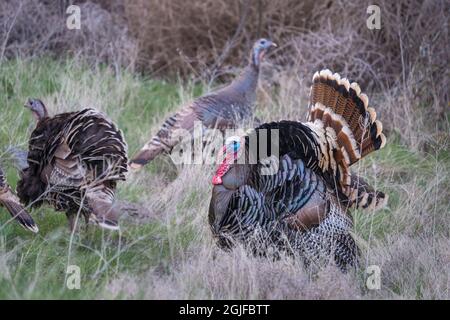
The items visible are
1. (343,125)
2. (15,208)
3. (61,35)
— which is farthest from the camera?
(61,35)

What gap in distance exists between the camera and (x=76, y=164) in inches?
189

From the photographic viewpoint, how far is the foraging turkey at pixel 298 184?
4.58 metres

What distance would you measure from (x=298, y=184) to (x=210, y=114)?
2604 millimetres

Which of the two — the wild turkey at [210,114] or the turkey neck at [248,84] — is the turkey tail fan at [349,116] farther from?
the turkey neck at [248,84]

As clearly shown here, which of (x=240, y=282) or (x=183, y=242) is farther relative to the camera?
(x=183, y=242)

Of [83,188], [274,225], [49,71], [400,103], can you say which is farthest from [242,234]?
[49,71]

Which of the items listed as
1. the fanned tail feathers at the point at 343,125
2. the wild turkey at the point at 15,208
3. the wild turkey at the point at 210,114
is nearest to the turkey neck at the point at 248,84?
the wild turkey at the point at 210,114

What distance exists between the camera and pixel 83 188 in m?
4.77

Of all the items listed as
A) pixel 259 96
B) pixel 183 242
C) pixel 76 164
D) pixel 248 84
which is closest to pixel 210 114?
pixel 248 84

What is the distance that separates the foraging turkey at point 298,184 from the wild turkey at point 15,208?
43.7 inches

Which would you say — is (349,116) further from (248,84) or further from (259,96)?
(259,96)

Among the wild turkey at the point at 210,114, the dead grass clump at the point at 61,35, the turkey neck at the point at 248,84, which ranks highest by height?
the dead grass clump at the point at 61,35

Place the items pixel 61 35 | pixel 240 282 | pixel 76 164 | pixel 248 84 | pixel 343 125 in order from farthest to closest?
1. pixel 61 35
2. pixel 248 84
3. pixel 343 125
4. pixel 76 164
5. pixel 240 282

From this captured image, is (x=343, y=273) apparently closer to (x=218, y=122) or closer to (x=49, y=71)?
(x=218, y=122)
